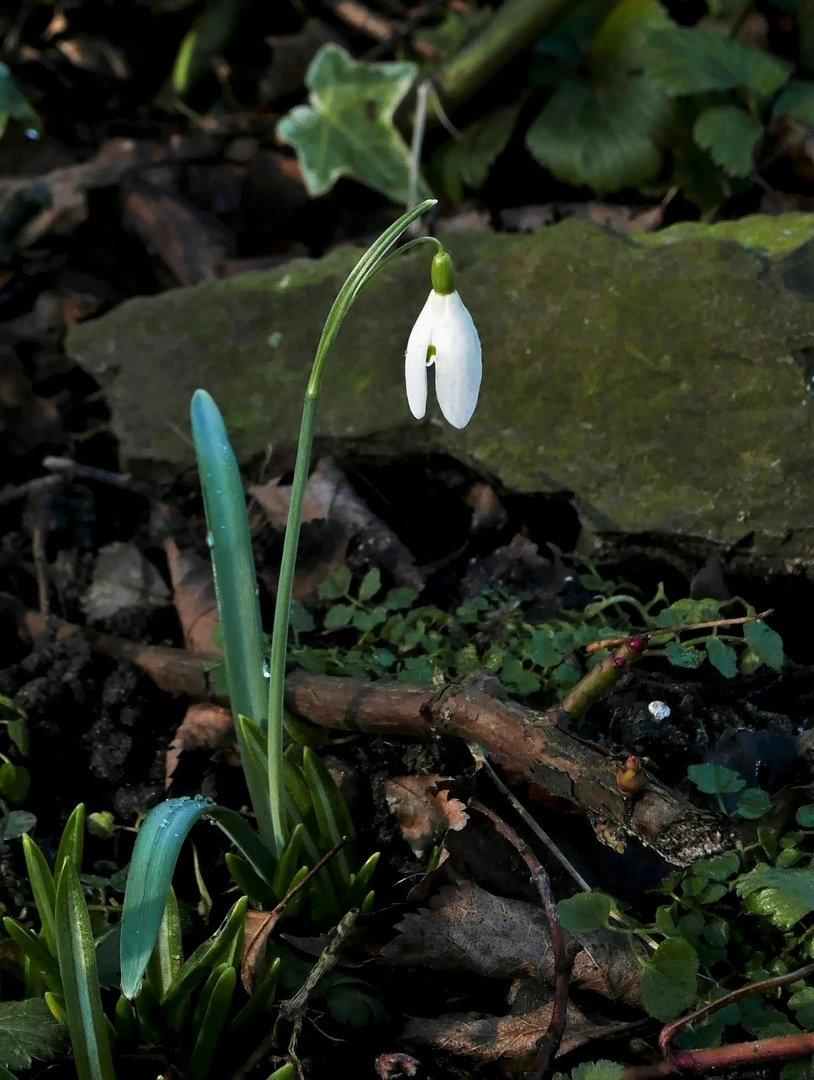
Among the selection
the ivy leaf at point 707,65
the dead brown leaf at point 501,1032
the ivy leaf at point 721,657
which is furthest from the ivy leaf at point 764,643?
the ivy leaf at point 707,65

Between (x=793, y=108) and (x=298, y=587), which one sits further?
(x=793, y=108)

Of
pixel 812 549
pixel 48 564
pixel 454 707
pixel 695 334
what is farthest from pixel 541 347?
pixel 48 564

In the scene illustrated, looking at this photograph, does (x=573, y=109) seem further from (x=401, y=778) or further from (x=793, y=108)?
(x=401, y=778)

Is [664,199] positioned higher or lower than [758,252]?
lower

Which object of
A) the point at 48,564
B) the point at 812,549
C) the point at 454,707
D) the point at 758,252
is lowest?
the point at 48,564

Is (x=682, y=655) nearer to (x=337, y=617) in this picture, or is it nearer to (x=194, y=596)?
(x=337, y=617)

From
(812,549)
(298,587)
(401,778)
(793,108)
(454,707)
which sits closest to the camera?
(454,707)
